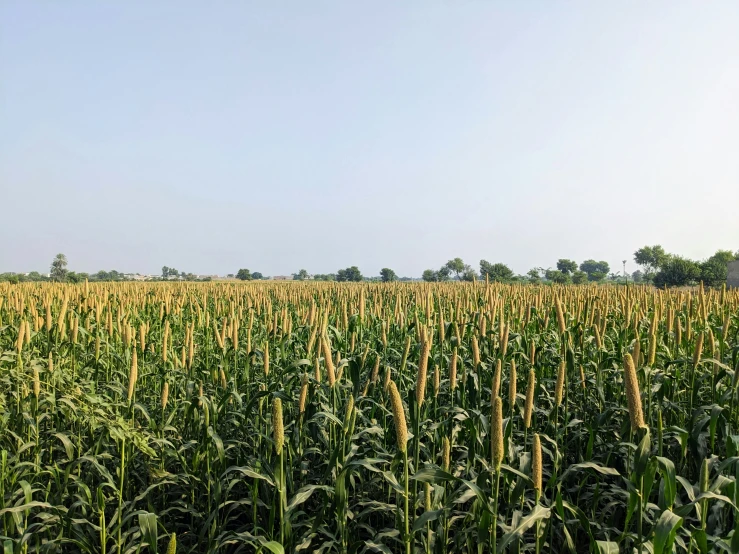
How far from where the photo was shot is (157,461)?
4172 mm

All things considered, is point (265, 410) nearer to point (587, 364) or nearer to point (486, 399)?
point (486, 399)

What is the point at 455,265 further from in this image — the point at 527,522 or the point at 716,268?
the point at 527,522

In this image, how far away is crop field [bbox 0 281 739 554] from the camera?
2.50 metres

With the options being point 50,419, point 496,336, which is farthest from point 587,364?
point 50,419

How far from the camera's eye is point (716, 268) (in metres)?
65.1

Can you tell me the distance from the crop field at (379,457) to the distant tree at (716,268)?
68495 millimetres

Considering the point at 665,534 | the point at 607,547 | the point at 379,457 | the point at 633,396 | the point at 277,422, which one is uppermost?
the point at 633,396

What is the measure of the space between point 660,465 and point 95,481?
421 centimetres

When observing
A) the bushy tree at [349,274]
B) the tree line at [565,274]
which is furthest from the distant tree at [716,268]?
the bushy tree at [349,274]

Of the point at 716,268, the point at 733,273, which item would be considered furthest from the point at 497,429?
the point at 716,268

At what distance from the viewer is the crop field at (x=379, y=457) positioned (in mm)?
2500

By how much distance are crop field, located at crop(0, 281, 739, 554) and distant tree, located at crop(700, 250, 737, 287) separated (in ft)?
225

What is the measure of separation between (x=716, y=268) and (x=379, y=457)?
77497 mm

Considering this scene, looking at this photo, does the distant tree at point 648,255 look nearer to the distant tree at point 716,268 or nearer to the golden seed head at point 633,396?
the distant tree at point 716,268
